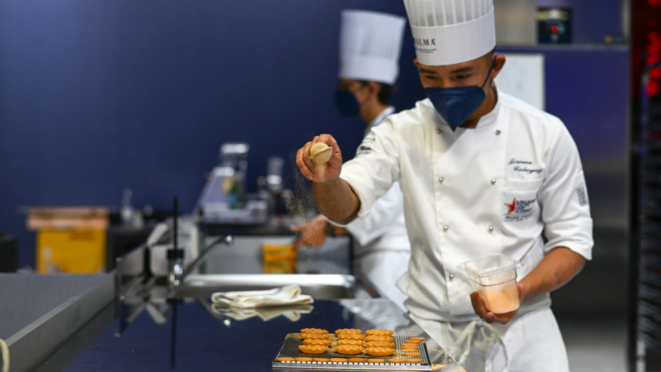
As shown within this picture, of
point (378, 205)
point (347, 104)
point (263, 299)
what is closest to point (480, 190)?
point (263, 299)

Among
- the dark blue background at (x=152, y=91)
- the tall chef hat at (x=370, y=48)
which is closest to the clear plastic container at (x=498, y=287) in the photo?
the tall chef hat at (x=370, y=48)

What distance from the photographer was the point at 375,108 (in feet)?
9.85

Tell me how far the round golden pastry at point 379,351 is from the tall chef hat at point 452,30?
85 centimetres

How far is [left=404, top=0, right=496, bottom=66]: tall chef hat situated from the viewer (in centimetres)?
168

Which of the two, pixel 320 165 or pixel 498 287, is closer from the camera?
pixel 320 165

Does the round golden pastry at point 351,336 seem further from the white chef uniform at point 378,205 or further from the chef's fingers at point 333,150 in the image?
the white chef uniform at point 378,205

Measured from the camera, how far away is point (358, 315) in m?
1.68

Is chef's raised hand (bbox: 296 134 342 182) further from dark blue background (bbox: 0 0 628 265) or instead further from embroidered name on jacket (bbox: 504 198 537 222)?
dark blue background (bbox: 0 0 628 265)

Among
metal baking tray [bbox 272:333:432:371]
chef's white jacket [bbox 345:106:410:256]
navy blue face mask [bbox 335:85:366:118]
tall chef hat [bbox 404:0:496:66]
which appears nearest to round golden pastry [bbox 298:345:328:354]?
metal baking tray [bbox 272:333:432:371]

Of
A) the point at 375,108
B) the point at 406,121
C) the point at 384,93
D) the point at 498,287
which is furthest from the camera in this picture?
the point at 384,93

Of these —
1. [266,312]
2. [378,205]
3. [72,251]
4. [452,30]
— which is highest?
[452,30]

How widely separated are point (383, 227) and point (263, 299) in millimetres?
1106

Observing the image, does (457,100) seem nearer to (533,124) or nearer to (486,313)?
(533,124)

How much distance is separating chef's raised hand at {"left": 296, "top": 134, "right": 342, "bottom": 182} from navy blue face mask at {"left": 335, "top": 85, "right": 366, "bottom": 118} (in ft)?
5.45
